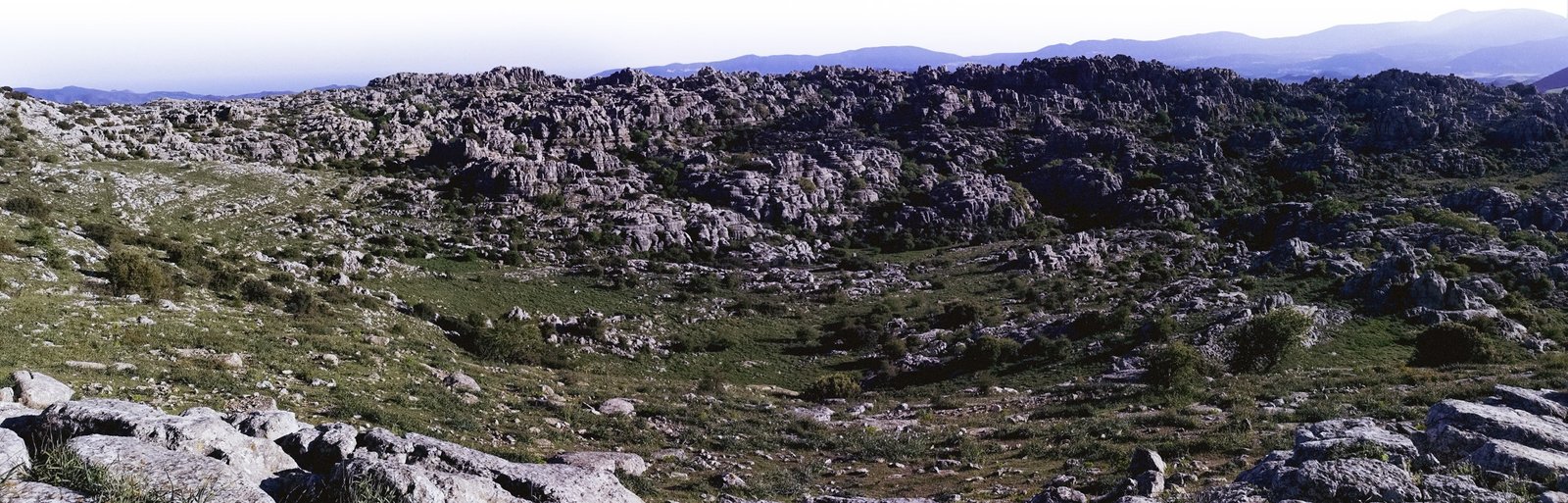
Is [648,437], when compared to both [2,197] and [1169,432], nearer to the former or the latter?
[1169,432]

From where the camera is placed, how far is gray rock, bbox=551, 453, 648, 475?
1444 cm

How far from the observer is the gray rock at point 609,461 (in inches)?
569

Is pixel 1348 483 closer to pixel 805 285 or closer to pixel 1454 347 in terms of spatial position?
pixel 1454 347

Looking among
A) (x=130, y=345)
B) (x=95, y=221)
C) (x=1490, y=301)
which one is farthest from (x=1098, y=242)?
(x=95, y=221)

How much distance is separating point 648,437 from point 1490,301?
44.5 meters

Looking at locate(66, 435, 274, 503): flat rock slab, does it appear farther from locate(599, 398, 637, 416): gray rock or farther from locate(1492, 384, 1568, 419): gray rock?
locate(1492, 384, 1568, 419): gray rock

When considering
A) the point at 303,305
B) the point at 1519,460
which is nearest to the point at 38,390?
the point at 303,305

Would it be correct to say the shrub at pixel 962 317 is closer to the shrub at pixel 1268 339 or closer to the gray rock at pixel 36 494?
the shrub at pixel 1268 339

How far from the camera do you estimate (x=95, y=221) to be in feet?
131

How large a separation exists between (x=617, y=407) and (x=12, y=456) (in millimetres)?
16163

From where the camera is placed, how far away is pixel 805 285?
56.1m

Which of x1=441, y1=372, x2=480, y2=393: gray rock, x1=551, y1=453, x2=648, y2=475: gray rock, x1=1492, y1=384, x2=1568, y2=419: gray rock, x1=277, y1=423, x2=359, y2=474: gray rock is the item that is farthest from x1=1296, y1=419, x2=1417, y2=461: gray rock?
x1=441, y1=372, x2=480, y2=393: gray rock

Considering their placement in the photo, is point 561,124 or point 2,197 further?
point 561,124

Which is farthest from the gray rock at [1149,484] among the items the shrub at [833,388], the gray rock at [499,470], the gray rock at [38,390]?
the shrub at [833,388]
